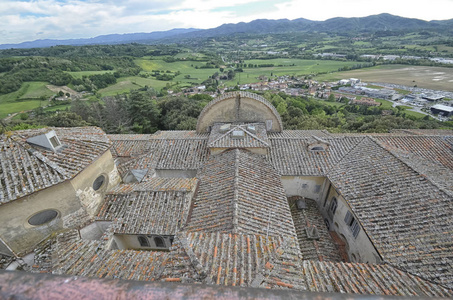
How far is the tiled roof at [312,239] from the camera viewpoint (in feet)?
43.9

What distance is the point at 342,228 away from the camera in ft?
49.2

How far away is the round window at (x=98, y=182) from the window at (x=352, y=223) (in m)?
16.5

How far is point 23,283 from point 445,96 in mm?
109201

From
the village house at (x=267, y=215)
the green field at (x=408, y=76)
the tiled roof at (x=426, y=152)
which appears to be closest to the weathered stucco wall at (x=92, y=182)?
the village house at (x=267, y=215)

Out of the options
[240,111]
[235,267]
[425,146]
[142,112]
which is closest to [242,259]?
[235,267]

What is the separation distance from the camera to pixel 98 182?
13820 mm

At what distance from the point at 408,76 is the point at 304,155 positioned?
382ft

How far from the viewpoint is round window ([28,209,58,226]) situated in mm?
11148

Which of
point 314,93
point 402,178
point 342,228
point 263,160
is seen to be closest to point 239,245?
point 263,160

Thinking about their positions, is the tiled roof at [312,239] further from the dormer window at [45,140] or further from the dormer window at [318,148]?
the dormer window at [45,140]

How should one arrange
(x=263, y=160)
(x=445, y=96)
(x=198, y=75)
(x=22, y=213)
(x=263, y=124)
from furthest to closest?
(x=198, y=75)
(x=445, y=96)
(x=263, y=124)
(x=263, y=160)
(x=22, y=213)

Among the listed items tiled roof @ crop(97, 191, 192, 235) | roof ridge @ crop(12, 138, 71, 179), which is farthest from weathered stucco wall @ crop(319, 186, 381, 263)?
roof ridge @ crop(12, 138, 71, 179)

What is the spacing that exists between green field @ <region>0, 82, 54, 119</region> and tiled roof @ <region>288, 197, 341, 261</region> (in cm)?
6642

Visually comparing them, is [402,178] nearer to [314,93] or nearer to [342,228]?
[342,228]
